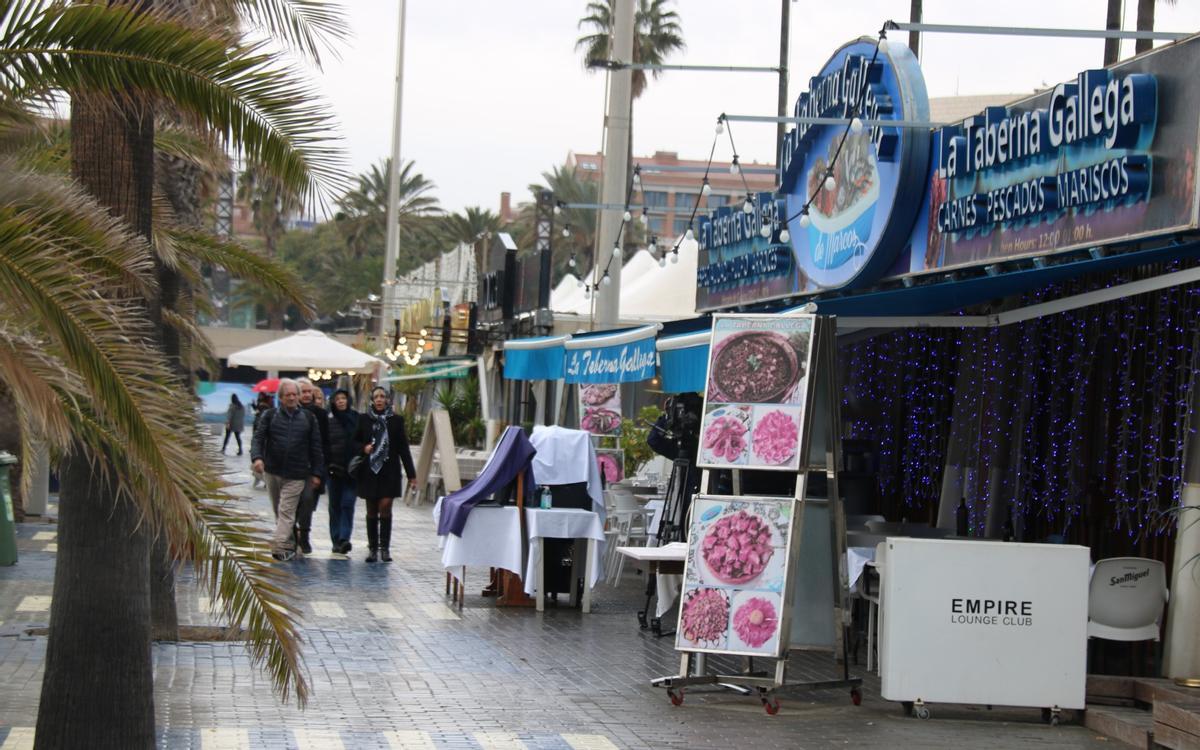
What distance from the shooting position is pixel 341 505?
1736cm

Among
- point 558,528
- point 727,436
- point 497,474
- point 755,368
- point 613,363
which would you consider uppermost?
point 613,363

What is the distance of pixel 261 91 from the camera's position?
6789 mm

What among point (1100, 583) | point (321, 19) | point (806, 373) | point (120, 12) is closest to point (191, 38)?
point (120, 12)

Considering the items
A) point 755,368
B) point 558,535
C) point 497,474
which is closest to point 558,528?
point 558,535

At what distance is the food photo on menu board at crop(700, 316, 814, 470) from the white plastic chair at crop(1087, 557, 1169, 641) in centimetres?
206

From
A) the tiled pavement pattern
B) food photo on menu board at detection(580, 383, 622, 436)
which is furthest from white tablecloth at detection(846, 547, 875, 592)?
food photo on menu board at detection(580, 383, 622, 436)

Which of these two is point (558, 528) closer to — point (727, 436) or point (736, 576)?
point (727, 436)

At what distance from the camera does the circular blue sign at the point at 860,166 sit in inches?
497

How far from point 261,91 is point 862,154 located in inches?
305

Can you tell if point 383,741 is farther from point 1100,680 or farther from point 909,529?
point 909,529

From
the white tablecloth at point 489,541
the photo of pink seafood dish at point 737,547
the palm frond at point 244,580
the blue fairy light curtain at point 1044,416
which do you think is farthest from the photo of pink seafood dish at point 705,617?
the white tablecloth at point 489,541

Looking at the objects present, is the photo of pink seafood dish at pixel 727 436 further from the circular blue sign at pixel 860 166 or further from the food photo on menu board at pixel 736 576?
the circular blue sign at pixel 860 166

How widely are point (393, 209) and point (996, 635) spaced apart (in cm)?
3934

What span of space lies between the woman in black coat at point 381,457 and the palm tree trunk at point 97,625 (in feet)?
29.5
